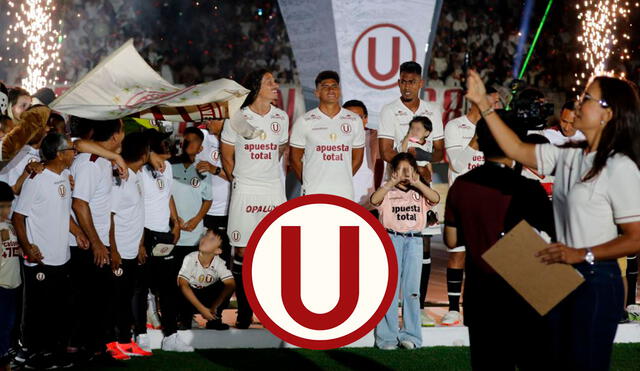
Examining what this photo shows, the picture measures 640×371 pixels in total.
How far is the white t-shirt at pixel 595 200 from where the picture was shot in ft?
15.2

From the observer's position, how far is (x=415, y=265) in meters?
8.38

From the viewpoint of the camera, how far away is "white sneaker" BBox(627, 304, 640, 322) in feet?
30.6

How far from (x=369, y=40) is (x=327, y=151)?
190 centimetres

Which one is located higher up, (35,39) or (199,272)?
(35,39)

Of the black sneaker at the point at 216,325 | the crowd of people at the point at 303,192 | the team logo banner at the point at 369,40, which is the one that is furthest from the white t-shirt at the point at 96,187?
the team logo banner at the point at 369,40

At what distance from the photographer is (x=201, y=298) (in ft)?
28.1

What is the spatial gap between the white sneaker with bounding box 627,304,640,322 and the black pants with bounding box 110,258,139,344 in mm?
4442

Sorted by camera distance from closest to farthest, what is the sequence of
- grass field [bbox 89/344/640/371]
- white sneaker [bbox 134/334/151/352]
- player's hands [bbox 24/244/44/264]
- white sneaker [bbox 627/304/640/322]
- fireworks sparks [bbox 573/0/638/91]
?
player's hands [bbox 24/244/44/264] < grass field [bbox 89/344/640/371] < white sneaker [bbox 134/334/151/352] < white sneaker [bbox 627/304/640/322] < fireworks sparks [bbox 573/0/638/91]

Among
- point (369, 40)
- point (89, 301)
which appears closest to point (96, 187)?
point (89, 301)

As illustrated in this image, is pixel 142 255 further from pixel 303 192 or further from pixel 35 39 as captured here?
pixel 35 39

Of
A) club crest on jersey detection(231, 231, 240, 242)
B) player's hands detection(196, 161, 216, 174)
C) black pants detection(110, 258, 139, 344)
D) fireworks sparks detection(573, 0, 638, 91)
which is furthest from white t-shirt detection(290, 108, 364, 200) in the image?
fireworks sparks detection(573, 0, 638, 91)

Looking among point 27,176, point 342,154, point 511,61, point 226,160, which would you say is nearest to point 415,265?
point 342,154

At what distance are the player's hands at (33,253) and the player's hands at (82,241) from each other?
0.33 m

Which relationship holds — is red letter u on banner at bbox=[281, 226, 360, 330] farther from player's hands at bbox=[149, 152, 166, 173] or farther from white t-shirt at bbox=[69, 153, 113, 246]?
player's hands at bbox=[149, 152, 166, 173]
